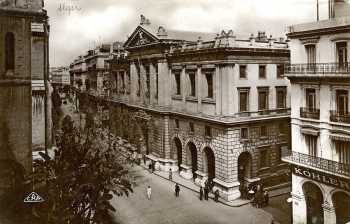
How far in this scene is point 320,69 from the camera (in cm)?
2386

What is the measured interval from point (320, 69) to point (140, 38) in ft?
93.2

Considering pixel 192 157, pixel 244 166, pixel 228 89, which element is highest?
pixel 228 89

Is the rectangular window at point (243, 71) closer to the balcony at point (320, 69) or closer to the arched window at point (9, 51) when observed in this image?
the balcony at point (320, 69)

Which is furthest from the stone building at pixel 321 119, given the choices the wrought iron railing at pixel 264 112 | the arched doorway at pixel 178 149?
the arched doorway at pixel 178 149

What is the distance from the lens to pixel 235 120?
34125 mm

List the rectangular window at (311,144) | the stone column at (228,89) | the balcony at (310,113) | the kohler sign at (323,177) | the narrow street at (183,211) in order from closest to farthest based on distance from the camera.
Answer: the kohler sign at (323,177) → the balcony at (310,113) → the rectangular window at (311,144) → the narrow street at (183,211) → the stone column at (228,89)

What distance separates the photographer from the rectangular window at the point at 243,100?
116ft

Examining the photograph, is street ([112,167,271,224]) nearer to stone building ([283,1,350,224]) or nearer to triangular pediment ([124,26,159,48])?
stone building ([283,1,350,224])

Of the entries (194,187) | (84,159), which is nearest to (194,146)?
(194,187)

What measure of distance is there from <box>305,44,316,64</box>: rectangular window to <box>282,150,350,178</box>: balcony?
247 inches

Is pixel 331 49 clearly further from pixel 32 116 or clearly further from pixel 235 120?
pixel 32 116

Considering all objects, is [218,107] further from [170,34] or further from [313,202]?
[170,34]

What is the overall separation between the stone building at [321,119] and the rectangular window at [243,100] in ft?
30.5

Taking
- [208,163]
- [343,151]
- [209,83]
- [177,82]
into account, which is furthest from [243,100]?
[343,151]
